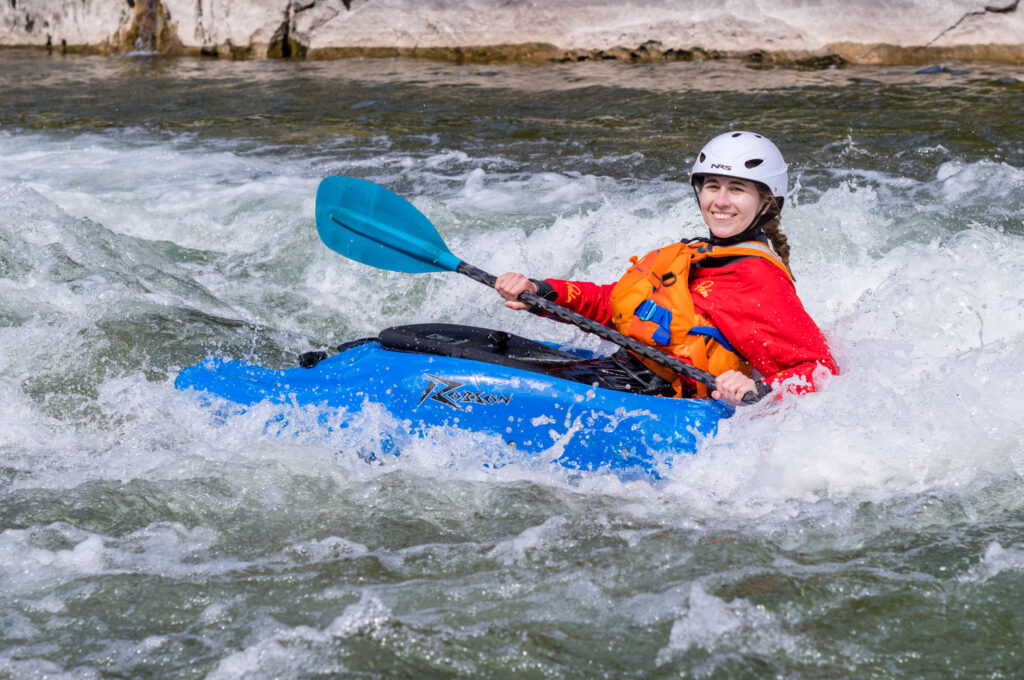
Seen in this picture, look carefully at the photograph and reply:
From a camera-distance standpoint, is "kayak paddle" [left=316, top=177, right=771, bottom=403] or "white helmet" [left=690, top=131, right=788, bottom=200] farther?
"kayak paddle" [left=316, top=177, right=771, bottom=403]

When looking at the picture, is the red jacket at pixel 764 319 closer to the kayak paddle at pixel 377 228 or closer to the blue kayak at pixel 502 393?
the blue kayak at pixel 502 393

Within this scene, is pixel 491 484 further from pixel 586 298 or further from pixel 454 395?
pixel 586 298

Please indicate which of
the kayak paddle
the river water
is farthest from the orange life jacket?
the kayak paddle

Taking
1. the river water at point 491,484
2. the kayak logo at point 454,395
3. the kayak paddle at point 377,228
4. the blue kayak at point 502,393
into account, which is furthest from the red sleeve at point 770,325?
the kayak paddle at point 377,228

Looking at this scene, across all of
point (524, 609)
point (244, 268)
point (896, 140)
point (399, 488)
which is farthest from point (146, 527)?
point (896, 140)

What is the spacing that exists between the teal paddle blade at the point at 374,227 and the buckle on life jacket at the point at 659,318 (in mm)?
936

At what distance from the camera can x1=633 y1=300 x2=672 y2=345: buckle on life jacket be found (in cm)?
317

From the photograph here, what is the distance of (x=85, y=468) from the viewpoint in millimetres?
3238

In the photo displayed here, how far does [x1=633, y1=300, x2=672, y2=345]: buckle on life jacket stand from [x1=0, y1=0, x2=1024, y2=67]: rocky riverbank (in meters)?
7.57

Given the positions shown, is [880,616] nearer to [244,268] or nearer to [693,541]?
[693,541]

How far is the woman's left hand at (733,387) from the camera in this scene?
2.85 meters

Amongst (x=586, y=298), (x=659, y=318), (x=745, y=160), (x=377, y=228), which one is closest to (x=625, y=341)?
(x=659, y=318)

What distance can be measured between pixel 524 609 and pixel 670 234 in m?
3.48

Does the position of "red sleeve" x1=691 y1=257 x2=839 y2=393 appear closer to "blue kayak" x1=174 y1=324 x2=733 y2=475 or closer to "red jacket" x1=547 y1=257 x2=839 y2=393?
"red jacket" x1=547 y1=257 x2=839 y2=393
